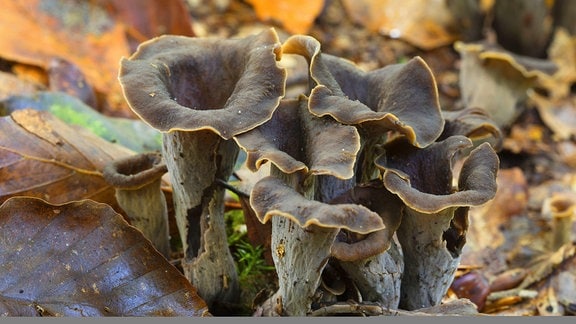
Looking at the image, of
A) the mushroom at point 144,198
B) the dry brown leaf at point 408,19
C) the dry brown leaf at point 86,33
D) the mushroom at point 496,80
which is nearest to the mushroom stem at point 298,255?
the mushroom at point 144,198

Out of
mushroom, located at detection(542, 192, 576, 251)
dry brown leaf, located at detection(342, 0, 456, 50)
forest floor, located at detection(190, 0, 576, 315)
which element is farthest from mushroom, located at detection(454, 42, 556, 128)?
mushroom, located at detection(542, 192, 576, 251)

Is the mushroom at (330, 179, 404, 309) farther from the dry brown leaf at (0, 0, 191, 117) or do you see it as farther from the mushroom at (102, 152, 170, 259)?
the dry brown leaf at (0, 0, 191, 117)

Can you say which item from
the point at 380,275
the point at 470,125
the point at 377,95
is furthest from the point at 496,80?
the point at 380,275

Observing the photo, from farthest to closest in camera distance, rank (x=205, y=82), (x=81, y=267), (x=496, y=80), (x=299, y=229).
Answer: (x=496, y=80) → (x=205, y=82) → (x=81, y=267) → (x=299, y=229)

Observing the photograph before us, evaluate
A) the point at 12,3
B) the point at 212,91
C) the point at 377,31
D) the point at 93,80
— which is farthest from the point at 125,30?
the point at 212,91

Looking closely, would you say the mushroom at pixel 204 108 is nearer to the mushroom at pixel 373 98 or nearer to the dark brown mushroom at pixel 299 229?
the mushroom at pixel 373 98

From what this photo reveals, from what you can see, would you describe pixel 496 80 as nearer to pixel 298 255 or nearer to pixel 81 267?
pixel 298 255

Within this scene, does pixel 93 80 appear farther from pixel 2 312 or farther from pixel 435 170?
pixel 435 170
